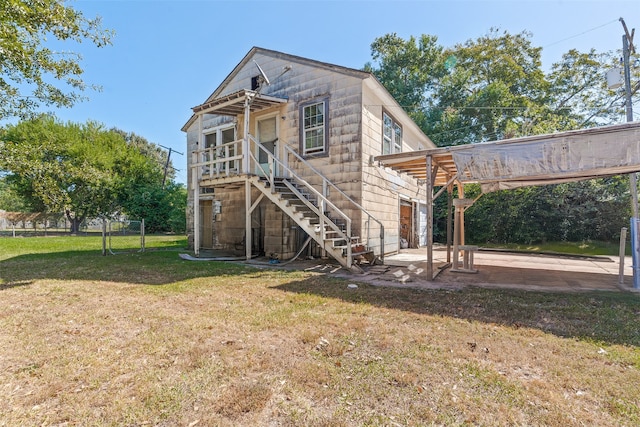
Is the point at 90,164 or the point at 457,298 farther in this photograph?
the point at 90,164

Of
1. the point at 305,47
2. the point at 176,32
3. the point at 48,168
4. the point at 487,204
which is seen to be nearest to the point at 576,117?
the point at 487,204

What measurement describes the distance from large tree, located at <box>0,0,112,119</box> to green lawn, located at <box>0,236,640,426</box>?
5.15 meters

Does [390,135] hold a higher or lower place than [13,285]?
higher

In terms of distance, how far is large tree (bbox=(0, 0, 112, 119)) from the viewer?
227 inches

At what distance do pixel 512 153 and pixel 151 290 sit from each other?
7.13 meters

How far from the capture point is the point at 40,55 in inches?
277

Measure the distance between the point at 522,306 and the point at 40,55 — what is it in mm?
11032

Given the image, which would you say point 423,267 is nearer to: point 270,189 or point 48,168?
point 270,189

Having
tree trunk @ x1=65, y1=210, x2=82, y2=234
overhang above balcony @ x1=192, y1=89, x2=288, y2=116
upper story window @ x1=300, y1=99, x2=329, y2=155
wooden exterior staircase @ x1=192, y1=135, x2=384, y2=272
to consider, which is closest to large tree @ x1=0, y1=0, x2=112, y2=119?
overhang above balcony @ x1=192, y1=89, x2=288, y2=116

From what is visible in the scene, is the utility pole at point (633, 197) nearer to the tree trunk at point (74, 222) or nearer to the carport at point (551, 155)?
the carport at point (551, 155)

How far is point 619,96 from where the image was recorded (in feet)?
66.2

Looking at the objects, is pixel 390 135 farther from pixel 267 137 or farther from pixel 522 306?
pixel 522 306

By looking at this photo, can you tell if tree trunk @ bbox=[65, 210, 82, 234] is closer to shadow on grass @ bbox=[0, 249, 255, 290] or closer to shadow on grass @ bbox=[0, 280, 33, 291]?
shadow on grass @ bbox=[0, 249, 255, 290]

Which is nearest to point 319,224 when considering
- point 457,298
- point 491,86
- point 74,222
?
point 457,298
